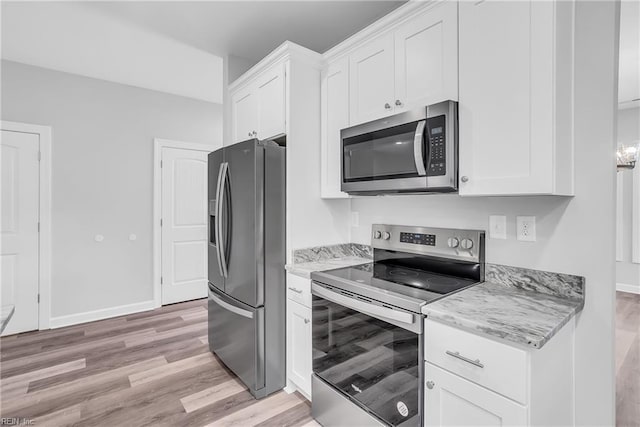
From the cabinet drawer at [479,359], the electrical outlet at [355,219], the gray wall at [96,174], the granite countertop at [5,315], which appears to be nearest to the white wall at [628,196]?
the cabinet drawer at [479,359]

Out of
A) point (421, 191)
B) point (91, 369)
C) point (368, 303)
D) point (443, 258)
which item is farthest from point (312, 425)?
point (91, 369)

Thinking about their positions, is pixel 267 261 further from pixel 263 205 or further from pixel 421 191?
pixel 421 191

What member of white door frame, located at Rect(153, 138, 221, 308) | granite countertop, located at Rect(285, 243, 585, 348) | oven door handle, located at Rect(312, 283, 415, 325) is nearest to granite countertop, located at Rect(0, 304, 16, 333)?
oven door handle, located at Rect(312, 283, 415, 325)

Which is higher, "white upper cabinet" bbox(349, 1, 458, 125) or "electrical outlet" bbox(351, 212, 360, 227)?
"white upper cabinet" bbox(349, 1, 458, 125)

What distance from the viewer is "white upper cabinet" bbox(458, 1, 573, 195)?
4.07 ft

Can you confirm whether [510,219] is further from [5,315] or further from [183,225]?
[183,225]

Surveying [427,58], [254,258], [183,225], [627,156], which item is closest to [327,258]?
[254,258]

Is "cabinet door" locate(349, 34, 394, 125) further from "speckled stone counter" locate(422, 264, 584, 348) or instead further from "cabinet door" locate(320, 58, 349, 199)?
"speckled stone counter" locate(422, 264, 584, 348)

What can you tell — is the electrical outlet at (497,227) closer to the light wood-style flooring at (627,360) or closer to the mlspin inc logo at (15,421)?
the light wood-style flooring at (627,360)

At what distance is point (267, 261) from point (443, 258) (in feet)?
3.62

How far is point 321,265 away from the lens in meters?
2.16

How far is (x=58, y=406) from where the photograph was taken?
2.06m

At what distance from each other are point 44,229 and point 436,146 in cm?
384

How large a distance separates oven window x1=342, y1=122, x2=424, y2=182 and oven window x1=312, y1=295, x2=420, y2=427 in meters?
0.77
